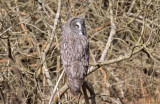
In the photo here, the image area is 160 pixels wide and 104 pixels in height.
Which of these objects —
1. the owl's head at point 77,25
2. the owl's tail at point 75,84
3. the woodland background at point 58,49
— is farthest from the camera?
the owl's head at point 77,25

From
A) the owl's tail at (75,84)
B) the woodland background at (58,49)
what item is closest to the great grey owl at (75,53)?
the owl's tail at (75,84)

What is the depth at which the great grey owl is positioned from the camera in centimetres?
366

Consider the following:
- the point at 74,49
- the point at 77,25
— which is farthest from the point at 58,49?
the point at 74,49

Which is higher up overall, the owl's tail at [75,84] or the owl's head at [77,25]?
the owl's head at [77,25]

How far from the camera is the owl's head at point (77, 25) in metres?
4.05

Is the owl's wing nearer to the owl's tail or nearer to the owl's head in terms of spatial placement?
the owl's head

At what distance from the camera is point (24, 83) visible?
14.5 feet

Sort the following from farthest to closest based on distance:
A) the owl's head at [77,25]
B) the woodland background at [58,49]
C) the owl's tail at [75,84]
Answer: the owl's head at [77,25]
the woodland background at [58,49]
the owl's tail at [75,84]

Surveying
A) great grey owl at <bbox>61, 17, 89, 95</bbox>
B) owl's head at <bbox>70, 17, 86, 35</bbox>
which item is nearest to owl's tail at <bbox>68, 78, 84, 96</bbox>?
great grey owl at <bbox>61, 17, 89, 95</bbox>

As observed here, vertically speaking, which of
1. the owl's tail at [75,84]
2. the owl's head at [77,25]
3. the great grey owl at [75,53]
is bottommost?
the owl's tail at [75,84]

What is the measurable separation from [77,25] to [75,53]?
0.50 meters

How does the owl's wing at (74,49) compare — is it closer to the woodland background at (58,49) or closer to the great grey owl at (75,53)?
the great grey owl at (75,53)

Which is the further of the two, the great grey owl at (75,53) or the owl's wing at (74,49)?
the owl's wing at (74,49)

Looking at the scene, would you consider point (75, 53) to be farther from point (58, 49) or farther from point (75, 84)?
point (58, 49)
